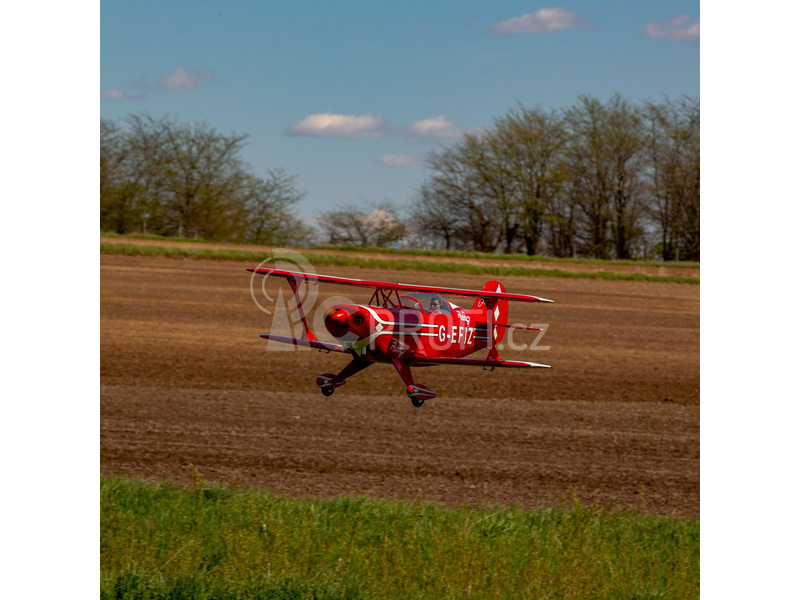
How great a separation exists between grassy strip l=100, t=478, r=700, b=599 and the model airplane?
20.7ft

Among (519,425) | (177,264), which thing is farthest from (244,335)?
(519,425)

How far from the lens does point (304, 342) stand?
1.69m

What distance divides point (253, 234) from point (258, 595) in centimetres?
648

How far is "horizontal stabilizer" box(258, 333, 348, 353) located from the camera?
158 cm

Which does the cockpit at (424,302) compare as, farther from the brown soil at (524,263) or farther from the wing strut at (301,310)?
the brown soil at (524,263)

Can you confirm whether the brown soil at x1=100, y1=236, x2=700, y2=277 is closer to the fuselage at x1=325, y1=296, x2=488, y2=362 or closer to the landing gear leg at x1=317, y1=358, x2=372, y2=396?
the fuselage at x1=325, y1=296, x2=488, y2=362

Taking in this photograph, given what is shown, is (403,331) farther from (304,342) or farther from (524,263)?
(524,263)

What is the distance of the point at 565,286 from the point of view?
8.81ft

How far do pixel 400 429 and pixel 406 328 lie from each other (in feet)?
70.8

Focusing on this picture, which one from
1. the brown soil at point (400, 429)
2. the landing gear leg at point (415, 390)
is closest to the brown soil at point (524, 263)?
the landing gear leg at point (415, 390)

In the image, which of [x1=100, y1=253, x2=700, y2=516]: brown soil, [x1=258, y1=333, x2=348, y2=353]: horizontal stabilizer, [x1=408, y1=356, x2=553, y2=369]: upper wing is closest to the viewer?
[x1=258, y1=333, x2=348, y2=353]: horizontal stabilizer

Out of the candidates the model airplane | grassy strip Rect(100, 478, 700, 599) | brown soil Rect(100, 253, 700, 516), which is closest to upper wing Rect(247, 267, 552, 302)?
the model airplane

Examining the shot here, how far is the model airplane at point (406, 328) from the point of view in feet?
5.64

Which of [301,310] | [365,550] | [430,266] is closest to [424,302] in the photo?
[301,310]
